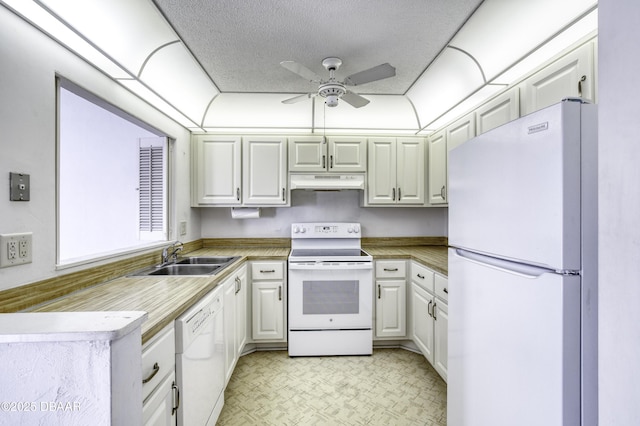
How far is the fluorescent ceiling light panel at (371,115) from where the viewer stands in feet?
9.36

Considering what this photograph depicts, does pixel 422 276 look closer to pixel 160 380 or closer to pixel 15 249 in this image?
pixel 160 380

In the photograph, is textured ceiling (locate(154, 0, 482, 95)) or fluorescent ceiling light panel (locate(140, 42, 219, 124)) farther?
fluorescent ceiling light panel (locate(140, 42, 219, 124))

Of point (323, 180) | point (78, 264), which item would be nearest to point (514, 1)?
point (323, 180)

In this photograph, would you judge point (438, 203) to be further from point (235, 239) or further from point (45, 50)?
point (45, 50)

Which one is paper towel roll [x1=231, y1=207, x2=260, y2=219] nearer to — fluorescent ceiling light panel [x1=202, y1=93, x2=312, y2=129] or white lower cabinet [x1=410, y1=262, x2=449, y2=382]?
fluorescent ceiling light panel [x1=202, y1=93, x2=312, y2=129]

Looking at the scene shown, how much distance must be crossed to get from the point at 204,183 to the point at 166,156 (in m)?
0.46

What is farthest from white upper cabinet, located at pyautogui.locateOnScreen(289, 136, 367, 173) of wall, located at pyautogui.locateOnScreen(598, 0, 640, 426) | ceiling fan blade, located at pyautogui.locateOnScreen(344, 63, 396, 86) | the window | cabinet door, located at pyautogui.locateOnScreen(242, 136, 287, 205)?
wall, located at pyautogui.locateOnScreen(598, 0, 640, 426)

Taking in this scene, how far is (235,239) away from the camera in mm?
3195

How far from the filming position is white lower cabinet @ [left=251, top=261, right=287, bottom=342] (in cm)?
262

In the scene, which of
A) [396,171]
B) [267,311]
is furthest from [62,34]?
[396,171]

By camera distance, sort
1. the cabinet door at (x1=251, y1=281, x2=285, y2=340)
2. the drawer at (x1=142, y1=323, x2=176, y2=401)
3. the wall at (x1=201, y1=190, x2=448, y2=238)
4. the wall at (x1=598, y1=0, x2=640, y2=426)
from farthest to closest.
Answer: the wall at (x1=201, y1=190, x2=448, y2=238), the cabinet door at (x1=251, y1=281, x2=285, y2=340), the drawer at (x1=142, y1=323, x2=176, y2=401), the wall at (x1=598, y1=0, x2=640, y2=426)

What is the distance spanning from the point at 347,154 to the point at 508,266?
7.02ft

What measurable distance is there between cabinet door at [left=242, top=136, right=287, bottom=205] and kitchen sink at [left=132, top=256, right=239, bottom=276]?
68cm

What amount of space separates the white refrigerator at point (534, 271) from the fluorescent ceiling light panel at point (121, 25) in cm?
186
